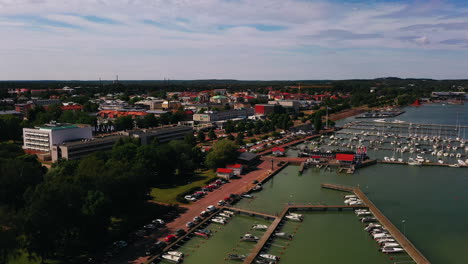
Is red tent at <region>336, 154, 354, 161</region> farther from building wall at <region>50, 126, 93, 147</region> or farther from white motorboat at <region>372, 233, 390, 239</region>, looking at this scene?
building wall at <region>50, 126, 93, 147</region>

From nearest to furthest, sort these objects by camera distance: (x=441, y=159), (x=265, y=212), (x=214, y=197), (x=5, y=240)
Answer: (x=5, y=240) < (x=265, y=212) < (x=214, y=197) < (x=441, y=159)

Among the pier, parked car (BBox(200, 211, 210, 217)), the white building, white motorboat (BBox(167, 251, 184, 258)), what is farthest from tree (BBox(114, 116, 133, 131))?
white motorboat (BBox(167, 251, 184, 258))

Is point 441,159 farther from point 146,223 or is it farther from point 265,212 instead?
point 146,223

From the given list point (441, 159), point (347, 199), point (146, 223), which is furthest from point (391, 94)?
point (146, 223)

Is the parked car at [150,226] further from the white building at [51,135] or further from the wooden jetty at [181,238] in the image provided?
the white building at [51,135]

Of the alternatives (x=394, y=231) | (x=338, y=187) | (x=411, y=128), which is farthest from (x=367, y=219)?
(x=411, y=128)
